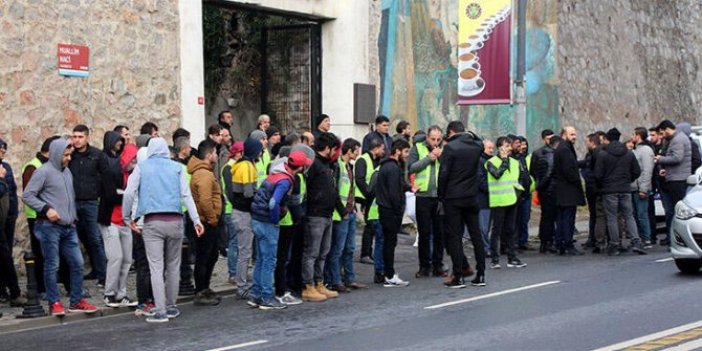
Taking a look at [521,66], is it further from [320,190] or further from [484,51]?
[320,190]

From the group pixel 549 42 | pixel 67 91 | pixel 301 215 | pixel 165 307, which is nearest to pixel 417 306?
pixel 301 215

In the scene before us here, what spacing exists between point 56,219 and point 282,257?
2.49 metres

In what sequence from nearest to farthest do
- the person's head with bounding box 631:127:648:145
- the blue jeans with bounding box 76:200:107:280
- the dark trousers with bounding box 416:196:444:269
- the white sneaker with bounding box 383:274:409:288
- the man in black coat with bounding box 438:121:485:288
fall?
the blue jeans with bounding box 76:200:107:280 → the man in black coat with bounding box 438:121:485:288 → the white sneaker with bounding box 383:274:409:288 → the dark trousers with bounding box 416:196:444:269 → the person's head with bounding box 631:127:648:145

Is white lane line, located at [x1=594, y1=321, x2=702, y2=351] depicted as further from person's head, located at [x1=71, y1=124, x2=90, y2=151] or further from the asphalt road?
person's head, located at [x1=71, y1=124, x2=90, y2=151]

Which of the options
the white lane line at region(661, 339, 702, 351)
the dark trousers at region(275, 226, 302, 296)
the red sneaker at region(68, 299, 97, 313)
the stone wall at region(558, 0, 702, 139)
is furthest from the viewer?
the stone wall at region(558, 0, 702, 139)

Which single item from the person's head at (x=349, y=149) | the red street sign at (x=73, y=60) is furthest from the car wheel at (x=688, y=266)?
the red street sign at (x=73, y=60)

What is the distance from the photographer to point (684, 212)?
14.2 metres

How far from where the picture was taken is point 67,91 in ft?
53.2

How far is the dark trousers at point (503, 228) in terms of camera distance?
16.3 m

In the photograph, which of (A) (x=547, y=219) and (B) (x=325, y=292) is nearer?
(B) (x=325, y=292)

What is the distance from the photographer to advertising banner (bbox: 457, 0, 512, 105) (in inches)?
814

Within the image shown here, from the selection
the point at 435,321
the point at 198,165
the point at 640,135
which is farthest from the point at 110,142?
the point at 640,135

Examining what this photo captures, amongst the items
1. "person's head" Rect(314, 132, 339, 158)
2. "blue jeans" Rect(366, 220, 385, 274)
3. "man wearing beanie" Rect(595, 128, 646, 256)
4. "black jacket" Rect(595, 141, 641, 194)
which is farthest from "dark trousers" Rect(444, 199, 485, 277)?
"black jacket" Rect(595, 141, 641, 194)

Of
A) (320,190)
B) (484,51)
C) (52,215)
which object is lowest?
(52,215)
